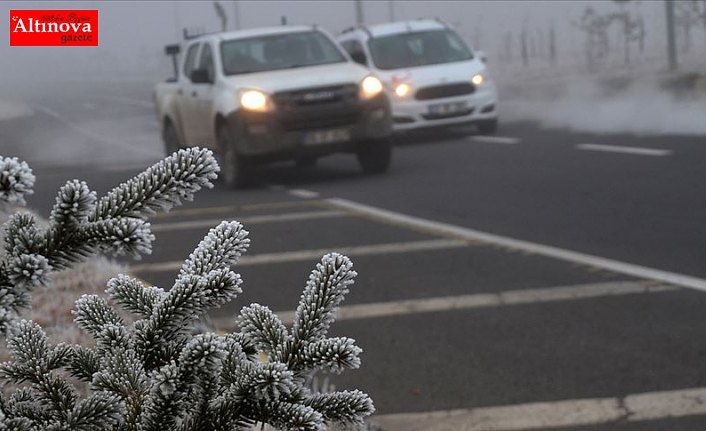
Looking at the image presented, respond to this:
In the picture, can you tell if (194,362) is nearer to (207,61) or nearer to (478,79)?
(207,61)

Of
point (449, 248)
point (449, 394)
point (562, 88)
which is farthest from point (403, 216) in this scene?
point (562, 88)

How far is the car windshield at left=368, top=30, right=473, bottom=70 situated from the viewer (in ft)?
72.7

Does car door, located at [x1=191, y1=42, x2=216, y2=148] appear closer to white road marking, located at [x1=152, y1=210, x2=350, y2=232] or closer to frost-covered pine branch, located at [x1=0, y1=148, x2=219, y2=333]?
white road marking, located at [x1=152, y1=210, x2=350, y2=232]

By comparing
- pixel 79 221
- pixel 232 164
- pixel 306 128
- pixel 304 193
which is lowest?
pixel 304 193

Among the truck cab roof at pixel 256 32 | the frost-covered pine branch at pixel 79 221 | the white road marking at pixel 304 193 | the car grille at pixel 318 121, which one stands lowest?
the white road marking at pixel 304 193

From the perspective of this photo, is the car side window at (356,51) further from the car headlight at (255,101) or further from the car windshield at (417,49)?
the car headlight at (255,101)

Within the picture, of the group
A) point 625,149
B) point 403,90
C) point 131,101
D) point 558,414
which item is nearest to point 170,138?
point 403,90

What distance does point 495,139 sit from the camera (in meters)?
20.4

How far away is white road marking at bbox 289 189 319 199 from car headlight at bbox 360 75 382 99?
58.3 inches

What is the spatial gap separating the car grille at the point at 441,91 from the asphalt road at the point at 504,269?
2193 mm

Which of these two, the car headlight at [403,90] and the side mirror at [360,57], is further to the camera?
the side mirror at [360,57]

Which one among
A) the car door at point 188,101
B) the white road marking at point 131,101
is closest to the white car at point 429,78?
the car door at point 188,101

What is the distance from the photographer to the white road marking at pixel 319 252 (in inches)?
399

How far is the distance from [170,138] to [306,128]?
3515mm
